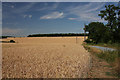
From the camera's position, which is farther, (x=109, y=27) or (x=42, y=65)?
(x=109, y=27)

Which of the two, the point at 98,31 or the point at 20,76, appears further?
the point at 98,31

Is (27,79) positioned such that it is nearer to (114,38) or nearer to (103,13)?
(114,38)

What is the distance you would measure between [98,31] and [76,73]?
2605cm

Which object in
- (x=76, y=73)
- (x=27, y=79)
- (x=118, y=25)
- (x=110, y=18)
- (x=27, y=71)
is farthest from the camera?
(x=110, y=18)

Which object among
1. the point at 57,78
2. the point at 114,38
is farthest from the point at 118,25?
the point at 57,78

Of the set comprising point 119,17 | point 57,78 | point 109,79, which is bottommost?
point 109,79

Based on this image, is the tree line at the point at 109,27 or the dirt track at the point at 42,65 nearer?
the dirt track at the point at 42,65

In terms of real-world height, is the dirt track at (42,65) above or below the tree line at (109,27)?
below

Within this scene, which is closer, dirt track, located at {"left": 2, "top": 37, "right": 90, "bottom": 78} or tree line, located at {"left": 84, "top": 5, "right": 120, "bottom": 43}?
dirt track, located at {"left": 2, "top": 37, "right": 90, "bottom": 78}

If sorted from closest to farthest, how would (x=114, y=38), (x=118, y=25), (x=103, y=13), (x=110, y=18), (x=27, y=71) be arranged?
(x=27, y=71), (x=114, y=38), (x=118, y=25), (x=110, y=18), (x=103, y=13)

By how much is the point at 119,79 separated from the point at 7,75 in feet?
17.7

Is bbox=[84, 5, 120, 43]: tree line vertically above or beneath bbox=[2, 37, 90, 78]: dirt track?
above

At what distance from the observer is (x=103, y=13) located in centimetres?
3328

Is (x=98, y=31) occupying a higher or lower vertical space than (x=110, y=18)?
lower
